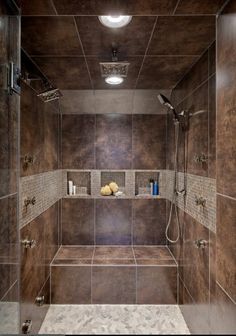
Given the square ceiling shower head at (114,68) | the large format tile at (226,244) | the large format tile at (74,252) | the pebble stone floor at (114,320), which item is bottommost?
the pebble stone floor at (114,320)

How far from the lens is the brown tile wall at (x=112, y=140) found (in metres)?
3.52

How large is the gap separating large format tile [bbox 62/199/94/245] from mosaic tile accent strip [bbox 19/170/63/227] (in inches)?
9.9

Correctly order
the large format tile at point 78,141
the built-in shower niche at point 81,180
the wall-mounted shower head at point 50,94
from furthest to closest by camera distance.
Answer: the built-in shower niche at point 81,180, the large format tile at point 78,141, the wall-mounted shower head at point 50,94

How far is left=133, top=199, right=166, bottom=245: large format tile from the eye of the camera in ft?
11.6

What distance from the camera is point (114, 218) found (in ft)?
11.6

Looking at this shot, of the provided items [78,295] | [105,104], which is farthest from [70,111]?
[78,295]

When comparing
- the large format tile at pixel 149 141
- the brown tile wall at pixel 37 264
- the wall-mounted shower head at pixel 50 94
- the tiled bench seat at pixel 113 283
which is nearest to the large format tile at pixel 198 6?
the wall-mounted shower head at pixel 50 94

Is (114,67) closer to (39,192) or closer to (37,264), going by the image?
(39,192)

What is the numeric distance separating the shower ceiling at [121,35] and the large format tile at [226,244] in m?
1.00

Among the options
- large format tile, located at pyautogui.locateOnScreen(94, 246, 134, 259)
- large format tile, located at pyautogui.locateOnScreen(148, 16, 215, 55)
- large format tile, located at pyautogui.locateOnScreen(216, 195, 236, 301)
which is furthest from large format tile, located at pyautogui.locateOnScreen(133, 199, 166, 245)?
large format tile, located at pyautogui.locateOnScreen(216, 195, 236, 301)

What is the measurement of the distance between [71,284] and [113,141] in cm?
188

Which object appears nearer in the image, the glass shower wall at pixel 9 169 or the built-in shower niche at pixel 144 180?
the glass shower wall at pixel 9 169

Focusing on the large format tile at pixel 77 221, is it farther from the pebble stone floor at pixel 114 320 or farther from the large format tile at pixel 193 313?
the large format tile at pixel 193 313

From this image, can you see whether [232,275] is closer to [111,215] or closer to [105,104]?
[111,215]
